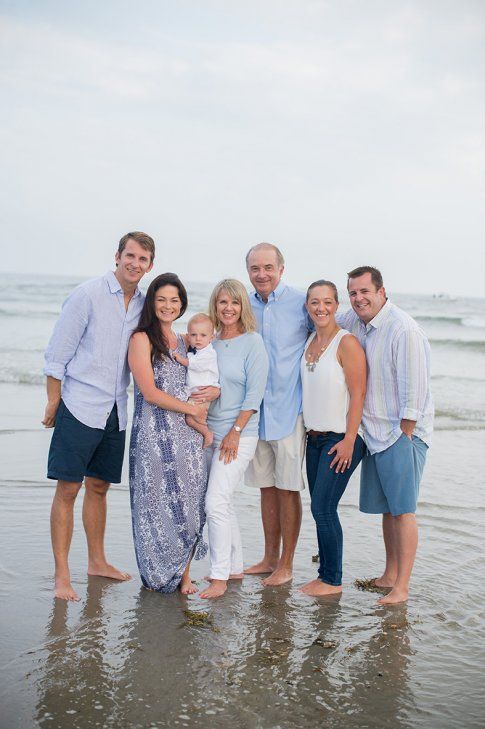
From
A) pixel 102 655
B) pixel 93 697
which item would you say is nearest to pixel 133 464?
pixel 102 655

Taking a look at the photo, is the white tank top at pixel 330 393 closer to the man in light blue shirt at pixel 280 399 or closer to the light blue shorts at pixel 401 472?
the man in light blue shirt at pixel 280 399

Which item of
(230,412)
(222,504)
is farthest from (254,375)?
(222,504)

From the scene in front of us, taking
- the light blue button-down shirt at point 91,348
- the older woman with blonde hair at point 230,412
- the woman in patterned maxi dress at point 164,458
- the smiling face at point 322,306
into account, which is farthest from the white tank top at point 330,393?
the light blue button-down shirt at point 91,348

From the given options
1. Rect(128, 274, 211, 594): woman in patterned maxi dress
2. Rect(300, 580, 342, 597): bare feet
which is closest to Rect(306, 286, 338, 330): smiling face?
Rect(128, 274, 211, 594): woman in patterned maxi dress

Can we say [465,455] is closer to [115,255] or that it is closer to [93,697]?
[115,255]

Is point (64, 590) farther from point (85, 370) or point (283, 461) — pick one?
point (283, 461)

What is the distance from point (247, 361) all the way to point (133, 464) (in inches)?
35.3

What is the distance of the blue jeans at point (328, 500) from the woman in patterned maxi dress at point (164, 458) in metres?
0.72

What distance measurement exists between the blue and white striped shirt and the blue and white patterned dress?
1.07 m

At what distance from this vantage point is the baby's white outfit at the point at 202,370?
14.0 feet

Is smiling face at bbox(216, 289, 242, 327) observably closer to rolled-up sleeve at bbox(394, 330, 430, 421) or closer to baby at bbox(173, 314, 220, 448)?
baby at bbox(173, 314, 220, 448)

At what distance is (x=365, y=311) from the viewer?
4402 mm

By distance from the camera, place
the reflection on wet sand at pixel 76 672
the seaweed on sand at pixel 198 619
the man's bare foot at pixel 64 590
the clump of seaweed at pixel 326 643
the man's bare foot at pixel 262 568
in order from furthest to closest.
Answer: the man's bare foot at pixel 262 568
the man's bare foot at pixel 64 590
the seaweed on sand at pixel 198 619
the clump of seaweed at pixel 326 643
the reflection on wet sand at pixel 76 672

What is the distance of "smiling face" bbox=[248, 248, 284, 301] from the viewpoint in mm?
4602
